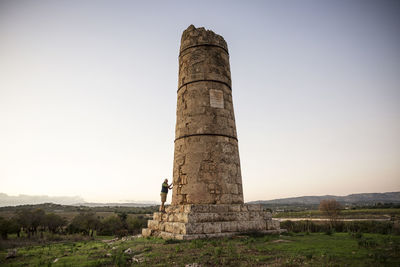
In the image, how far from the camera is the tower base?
6068 millimetres

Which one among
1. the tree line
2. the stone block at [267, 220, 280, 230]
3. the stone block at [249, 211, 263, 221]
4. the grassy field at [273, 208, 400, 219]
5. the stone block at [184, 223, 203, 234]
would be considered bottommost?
the grassy field at [273, 208, 400, 219]

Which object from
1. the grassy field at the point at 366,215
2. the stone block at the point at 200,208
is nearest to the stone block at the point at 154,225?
the stone block at the point at 200,208

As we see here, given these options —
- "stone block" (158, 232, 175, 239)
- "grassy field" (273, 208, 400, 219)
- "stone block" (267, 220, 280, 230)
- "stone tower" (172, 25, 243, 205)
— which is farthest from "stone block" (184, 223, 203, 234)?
"grassy field" (273, 208, 400, 219)

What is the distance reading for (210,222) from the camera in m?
6.37

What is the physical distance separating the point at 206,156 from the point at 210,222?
2.08 meters

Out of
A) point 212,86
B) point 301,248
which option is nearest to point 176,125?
point 212,86

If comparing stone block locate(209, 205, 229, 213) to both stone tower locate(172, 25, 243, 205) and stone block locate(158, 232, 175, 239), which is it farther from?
stone block locate(158, 232, 175, 239)

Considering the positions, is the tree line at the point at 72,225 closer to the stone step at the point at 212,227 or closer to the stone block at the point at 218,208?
the stone step at the point at 212,227

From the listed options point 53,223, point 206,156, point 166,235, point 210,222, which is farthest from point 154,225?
point 53,223

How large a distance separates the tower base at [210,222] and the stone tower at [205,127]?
1.48ft

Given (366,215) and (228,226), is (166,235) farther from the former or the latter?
(366,215)

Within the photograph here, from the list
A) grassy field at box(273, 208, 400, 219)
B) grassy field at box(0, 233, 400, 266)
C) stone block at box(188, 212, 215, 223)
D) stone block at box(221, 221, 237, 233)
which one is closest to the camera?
grassy field at box(0, 233, 400, 266)

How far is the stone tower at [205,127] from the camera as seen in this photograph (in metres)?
7.50

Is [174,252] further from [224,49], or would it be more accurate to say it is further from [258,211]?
[224,49]
